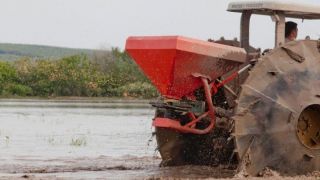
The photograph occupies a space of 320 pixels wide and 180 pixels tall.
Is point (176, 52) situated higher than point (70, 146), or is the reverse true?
point (176, 52)

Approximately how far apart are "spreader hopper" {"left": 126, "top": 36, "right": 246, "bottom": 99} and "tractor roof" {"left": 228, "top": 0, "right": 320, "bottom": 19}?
2.66ft

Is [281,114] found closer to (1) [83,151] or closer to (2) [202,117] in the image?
(2) [202,117]

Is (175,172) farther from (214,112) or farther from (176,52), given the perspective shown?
(176,52)

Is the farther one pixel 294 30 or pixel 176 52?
pixel 294 30

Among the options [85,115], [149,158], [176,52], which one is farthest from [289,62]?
[85,115]

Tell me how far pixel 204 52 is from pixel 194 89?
60 centimetres

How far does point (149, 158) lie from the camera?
16172 mm

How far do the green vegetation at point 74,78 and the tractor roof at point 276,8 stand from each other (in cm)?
3962

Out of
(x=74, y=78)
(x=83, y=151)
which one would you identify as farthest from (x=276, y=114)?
(x=74, y=78)

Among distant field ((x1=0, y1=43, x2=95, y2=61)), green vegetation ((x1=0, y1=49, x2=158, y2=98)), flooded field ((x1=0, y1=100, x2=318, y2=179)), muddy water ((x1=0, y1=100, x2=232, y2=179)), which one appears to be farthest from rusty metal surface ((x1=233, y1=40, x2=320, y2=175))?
distant field ((x1=0, y1=43, x2=95, y2=61))

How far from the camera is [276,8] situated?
13172mm

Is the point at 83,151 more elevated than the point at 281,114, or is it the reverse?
the point at 281,114

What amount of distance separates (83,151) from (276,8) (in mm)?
6115

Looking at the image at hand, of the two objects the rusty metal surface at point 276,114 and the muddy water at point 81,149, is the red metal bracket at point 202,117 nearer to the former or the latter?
the rusty metal surface at point 276,114
